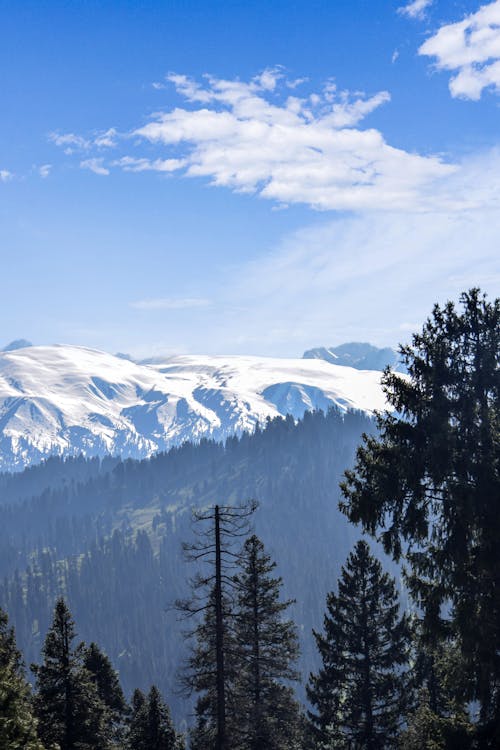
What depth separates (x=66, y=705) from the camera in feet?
82.6

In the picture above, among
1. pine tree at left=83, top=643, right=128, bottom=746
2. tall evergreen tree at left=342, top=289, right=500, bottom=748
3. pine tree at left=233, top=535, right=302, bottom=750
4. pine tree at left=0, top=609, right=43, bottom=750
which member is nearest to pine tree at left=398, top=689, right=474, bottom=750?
tall evergreen tree at left=342, top=289, right=500, bottom=748

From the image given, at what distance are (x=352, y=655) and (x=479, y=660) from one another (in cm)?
1302

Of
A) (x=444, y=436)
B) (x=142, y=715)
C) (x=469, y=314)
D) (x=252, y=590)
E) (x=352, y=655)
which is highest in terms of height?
(x=469, y=314)

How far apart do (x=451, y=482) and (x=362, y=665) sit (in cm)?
1401

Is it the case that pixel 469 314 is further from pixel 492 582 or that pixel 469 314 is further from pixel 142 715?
pixel 142 715

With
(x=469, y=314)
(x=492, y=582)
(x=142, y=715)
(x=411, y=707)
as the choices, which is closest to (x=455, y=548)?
(x=492, y=582)

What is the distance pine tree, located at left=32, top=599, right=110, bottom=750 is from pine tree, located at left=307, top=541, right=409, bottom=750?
980 cm

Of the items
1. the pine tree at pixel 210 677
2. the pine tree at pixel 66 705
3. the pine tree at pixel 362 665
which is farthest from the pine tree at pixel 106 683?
the pine tree at pixel 362 665

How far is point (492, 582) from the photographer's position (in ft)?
59.1

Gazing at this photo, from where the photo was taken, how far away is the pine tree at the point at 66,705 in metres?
24.8

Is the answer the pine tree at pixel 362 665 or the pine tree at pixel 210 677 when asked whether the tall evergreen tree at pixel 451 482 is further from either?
the pine tree at pixel 362 665

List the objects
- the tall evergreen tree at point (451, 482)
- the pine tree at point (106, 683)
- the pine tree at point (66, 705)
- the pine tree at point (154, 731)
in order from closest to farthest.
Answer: the tall evergreen tree at point (451, 482)
the pine tree at point (66, 705)
the pine tree at point (154, 731)
the pine tree at point (106, 683)

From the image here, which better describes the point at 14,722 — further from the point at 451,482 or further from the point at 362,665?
the point at 362,665

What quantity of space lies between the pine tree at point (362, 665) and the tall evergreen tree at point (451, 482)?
9.94 meters
